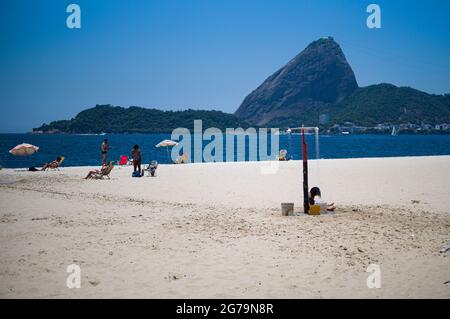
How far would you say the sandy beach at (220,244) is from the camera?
5.74 meters

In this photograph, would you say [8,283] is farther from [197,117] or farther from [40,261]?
[197,117]

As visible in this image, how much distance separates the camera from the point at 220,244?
25.8 feet

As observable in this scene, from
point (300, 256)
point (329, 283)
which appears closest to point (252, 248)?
point (300, 256)

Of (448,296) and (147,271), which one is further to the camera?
(147,271)

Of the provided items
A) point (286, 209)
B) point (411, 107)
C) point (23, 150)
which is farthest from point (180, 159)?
point (411, 107)

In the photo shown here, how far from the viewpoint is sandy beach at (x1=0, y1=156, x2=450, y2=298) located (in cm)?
574

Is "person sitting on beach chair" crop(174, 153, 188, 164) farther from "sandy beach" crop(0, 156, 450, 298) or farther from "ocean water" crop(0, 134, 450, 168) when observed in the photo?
"sandy beach" crop(0, 156, 450, 298)

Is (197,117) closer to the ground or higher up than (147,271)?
higher up

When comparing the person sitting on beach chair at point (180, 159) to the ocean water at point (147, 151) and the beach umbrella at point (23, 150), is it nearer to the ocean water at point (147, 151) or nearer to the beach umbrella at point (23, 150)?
the ocean water at point (147, 151)

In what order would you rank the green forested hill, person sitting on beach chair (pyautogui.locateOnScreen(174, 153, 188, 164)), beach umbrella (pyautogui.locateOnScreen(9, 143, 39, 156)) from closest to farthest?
beach umbrella (pyautogui.locateOnScreen(9, 143, 39, 156)) → person sitting on beach chair (pyautogui.locateOnScreen(174, 153, 188, 164)) → the green forested hill

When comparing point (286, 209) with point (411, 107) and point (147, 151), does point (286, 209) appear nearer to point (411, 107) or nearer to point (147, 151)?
point (147, 151)

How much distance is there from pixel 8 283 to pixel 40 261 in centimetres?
94

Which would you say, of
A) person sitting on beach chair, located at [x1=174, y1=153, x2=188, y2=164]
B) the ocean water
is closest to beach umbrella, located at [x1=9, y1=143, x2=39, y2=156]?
person sitting on beach chair, located at [x1=174, y1=153, x2=188, y2=164]
